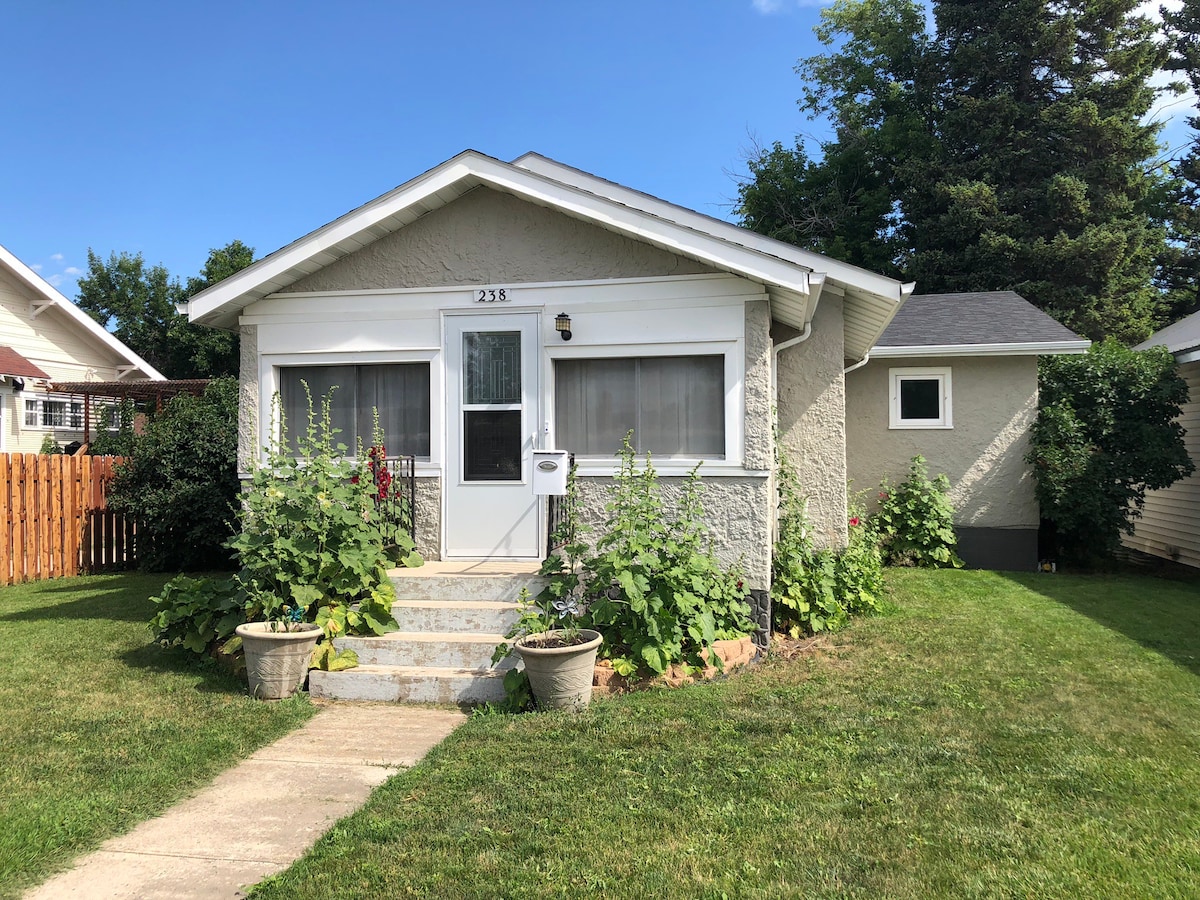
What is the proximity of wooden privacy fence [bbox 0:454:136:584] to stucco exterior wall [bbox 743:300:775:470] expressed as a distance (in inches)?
374

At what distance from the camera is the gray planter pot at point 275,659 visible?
528 cm

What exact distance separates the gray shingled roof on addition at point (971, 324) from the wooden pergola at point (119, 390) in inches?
491

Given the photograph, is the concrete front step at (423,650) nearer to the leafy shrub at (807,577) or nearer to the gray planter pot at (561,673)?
the gray planter pot at (561,673)

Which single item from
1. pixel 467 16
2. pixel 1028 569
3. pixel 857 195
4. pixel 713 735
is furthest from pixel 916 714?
pixel 857 195

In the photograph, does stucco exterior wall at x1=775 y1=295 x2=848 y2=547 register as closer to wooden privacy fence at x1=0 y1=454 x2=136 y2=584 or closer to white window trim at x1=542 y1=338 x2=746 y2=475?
white window trim at x1=542 y1=338 x2=746 y2=475

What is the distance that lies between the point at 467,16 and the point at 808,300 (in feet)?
27.0

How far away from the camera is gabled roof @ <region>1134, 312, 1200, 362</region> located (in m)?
10.7

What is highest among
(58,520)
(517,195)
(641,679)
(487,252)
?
(517,195)

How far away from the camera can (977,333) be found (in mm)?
11453

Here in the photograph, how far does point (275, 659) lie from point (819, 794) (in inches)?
141

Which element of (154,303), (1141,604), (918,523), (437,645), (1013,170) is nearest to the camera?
A: (437,645)

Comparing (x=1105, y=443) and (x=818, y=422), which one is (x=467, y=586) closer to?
(x=818, y=422)

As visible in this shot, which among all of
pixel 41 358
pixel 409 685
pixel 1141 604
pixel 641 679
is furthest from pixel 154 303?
pixel 1141 604

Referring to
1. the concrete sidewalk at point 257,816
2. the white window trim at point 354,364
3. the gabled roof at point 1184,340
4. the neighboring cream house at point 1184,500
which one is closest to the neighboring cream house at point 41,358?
the white window trim at point 354,364
